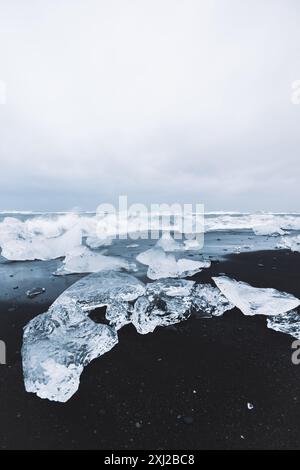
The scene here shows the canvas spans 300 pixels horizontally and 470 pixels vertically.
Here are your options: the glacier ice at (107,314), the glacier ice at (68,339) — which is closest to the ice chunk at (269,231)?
the glacier ice at (107,314)

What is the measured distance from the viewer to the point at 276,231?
1470 cm

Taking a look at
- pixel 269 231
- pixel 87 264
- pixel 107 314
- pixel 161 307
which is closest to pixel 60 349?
pixel 107 314

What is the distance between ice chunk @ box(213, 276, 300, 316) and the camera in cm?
374

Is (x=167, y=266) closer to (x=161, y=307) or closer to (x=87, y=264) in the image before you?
(x=87, y=264)

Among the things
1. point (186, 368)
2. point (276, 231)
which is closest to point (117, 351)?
point (186, 368)

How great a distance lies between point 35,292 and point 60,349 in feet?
7.91

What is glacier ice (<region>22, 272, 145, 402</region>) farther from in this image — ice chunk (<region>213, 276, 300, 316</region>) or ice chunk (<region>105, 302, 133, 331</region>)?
ice chunk (<region>213, 276, 300, 316</region>)

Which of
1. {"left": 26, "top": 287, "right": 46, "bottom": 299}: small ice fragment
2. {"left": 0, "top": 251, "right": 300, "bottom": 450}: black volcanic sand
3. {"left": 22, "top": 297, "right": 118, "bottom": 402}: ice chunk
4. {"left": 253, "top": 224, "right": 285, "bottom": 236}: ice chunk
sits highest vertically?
{"left": 253, "top": 224, "right": 285, "bottom": 236}: ice chunk

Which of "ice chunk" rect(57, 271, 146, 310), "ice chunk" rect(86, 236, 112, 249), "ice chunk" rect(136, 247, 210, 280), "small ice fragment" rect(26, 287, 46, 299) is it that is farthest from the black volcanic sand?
"ice chunk" rect(86, 236, 112, 249)

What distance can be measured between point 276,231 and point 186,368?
47.8ft

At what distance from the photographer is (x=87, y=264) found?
21.0ft

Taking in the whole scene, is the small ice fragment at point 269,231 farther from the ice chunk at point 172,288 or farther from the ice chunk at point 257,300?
the ice chunk at point 172,288

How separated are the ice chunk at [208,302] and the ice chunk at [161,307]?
0.13 m

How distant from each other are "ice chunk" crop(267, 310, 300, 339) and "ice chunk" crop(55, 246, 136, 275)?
12.7ft
